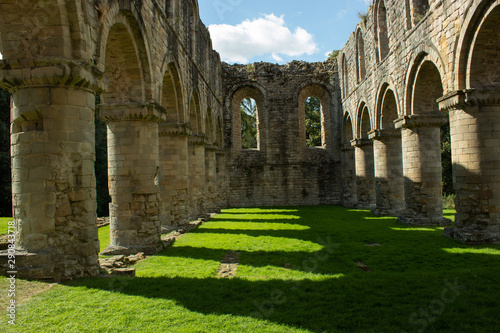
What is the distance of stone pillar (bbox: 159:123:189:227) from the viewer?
1193 cm

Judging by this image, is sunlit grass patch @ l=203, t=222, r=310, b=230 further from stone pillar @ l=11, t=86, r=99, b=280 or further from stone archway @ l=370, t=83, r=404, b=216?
stone pillar @ l=11, t=86, r=99, b=280

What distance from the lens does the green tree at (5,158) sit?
63.6ft

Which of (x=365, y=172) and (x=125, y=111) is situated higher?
(x=125, y=111)

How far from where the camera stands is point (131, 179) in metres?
8.72

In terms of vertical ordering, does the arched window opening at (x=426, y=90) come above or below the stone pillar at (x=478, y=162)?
above

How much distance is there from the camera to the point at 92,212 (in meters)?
5.72

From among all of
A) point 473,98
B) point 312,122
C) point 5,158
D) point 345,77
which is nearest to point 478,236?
point 473,98

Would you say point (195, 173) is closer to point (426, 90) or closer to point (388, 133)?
point (388, 133)

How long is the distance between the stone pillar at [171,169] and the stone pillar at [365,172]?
34.7 feet

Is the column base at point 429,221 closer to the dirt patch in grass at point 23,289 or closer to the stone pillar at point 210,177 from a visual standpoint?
the stone pillar at point 210,177

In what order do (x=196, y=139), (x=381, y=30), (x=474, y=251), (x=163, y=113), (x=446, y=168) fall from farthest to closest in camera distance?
(x=446, y=168)
(x=196, y=139)
(x=381, y=30)
(x=163, y=113)
(x=474, y=251)

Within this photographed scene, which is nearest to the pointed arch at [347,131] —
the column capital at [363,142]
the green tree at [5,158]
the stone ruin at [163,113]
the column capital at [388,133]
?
the stone ruin at [163,113]

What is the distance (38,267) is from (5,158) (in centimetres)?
1756

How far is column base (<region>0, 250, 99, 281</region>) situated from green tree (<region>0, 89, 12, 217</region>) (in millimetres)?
16986
